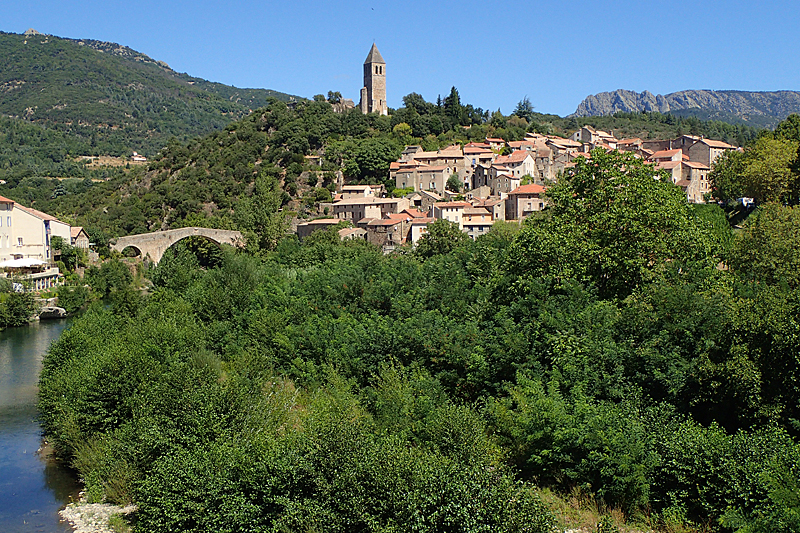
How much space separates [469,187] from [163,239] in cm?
2407

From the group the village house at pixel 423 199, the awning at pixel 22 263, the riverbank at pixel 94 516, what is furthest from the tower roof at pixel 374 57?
the riverbank at pixel 94 516

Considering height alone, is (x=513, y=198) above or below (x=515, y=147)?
below

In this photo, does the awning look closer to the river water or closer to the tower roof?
the river water

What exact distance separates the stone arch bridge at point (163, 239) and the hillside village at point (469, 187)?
540 cm

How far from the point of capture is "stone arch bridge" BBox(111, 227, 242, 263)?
49.7 m

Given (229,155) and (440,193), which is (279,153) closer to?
(229,155)

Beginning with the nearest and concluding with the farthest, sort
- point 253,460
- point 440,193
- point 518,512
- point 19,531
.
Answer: point 518,512, point 253,460, point 19,531, point 440,193

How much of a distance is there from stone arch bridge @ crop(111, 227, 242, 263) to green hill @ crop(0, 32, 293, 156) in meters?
62.0

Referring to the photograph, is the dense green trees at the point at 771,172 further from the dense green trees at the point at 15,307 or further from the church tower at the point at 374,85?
the church tower at the point at 374,85

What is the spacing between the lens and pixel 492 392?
644 inches

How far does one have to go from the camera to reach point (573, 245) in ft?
59.1

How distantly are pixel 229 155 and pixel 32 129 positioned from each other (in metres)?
56.6

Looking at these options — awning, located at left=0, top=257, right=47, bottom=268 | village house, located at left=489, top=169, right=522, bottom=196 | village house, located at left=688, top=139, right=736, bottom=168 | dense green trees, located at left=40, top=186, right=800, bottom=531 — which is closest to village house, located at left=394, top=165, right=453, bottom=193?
village house, located at left=489, top=169, right=522, bottom=196

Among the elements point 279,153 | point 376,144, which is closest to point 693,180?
point 376,144
